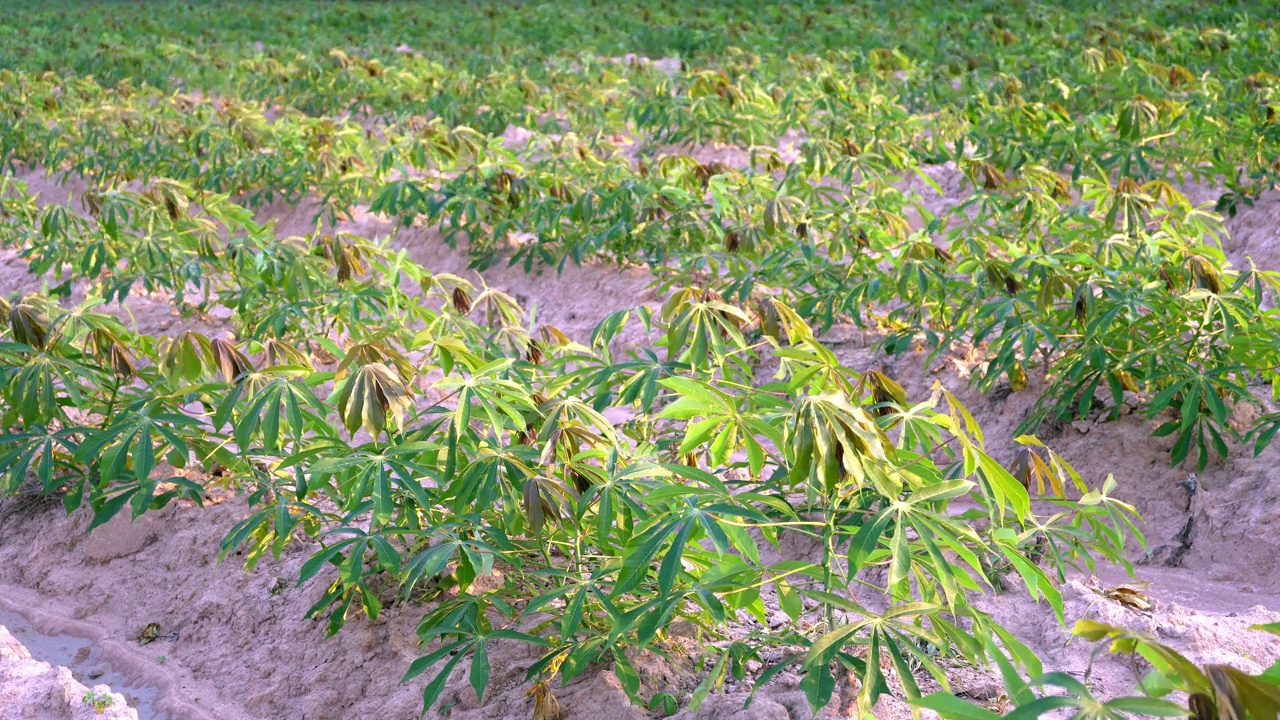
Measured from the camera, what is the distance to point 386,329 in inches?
116

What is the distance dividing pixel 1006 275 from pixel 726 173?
66.8 inches

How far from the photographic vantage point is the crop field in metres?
1.73

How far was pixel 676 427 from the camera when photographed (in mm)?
3344

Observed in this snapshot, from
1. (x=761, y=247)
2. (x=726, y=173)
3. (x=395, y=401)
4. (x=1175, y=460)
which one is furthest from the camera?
(x=726, y=173)

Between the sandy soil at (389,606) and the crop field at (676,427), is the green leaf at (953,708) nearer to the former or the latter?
the crop field at (676,427)

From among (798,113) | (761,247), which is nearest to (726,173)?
(761,247)

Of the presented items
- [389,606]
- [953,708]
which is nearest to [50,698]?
[389,606]

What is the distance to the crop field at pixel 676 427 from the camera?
1.73 m

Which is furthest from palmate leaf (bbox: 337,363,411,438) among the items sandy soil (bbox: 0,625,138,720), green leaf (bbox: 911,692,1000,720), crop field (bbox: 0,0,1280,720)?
green leaf (bbox: 911,692,1000,720)

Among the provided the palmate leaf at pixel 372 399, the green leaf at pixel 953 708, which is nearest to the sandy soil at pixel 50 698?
the palmate leaf at pixel 372 399

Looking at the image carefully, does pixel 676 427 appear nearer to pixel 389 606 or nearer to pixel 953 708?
pixel 389 606

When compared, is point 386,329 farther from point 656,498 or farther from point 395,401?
point 656,498

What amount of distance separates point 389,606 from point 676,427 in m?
1.25

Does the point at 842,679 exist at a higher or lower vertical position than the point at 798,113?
lower
